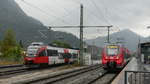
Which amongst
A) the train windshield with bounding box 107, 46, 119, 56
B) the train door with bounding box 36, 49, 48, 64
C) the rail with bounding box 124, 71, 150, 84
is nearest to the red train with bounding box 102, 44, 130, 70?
the train windshield with bounding box 107, 46, 119, 56

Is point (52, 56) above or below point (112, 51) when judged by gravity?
below

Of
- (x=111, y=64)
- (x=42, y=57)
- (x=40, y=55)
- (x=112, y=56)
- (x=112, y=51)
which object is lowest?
(x=111, y=64)

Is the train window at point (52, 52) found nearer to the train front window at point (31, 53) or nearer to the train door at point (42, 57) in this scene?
the train door at point (42, 57)

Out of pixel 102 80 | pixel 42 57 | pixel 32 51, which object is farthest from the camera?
pixel 42 57

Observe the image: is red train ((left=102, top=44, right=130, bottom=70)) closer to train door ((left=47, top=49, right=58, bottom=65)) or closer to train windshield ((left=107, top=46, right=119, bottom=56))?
train windshield ((left=107, top=46, right=119, bottom=56))

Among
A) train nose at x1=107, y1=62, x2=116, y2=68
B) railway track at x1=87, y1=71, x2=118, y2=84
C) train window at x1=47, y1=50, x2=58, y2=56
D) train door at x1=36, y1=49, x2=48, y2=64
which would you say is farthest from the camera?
train window at x1=47, y1=50, x2=58, y2=56

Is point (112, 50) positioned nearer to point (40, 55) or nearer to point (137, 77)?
point (40, 55)

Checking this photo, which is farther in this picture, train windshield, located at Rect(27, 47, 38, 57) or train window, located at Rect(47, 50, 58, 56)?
train window, located at Rect(47, 50, 58, 56)

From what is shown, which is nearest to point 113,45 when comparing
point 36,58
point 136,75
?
point 36,58

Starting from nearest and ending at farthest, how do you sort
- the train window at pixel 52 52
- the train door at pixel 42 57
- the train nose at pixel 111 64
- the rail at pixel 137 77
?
the rail at pixel 137 77
the train nose at pixel 111 64
the train door at pixel 42 57
the train window at pixel 52 52

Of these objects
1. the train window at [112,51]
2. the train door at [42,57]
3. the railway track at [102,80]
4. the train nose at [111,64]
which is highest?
the train window at [112,51]

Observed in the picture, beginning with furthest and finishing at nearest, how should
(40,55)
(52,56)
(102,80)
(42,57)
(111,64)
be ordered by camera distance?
(52,56), (42,57), (40,55), (111,64), (102,80)

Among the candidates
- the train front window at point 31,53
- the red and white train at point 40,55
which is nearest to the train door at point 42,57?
the red and white train at point 40,55

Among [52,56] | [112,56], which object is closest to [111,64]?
[112,56]
